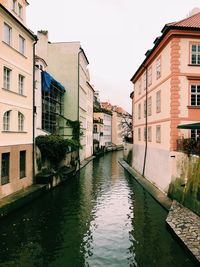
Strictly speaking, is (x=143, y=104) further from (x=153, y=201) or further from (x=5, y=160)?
(x=5, y=160)

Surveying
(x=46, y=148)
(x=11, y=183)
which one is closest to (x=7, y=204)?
(x=11, y=183)

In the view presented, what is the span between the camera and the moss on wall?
52.6 feet

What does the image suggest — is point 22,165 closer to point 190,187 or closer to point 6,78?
point 6,78

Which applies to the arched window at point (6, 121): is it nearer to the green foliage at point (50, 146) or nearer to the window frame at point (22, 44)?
the window frame at point (22, 44)

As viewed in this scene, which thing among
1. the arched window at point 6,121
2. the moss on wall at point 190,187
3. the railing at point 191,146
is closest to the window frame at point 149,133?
the railing at point 191,146

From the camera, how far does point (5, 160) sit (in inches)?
756

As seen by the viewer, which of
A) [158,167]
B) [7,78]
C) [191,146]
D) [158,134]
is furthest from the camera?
[158,134]

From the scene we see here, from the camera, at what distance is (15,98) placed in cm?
2064

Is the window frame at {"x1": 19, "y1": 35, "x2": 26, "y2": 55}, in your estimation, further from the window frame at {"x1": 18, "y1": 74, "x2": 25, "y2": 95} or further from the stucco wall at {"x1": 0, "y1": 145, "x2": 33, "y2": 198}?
the stucco wall at {"x1": 0, "y1": 145, "x2": 33, "y2": 198}

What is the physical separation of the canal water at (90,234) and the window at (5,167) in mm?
2244

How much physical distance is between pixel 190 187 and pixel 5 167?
11717 mm

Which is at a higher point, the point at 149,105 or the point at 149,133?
the point at 149,105

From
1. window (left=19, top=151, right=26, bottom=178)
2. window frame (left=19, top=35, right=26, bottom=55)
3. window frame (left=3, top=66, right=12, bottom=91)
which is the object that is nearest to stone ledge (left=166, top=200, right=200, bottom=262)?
window (left=19, top=151, right=26, bottom=178)

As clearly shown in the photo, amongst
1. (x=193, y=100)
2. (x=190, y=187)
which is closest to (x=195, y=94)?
Answer: (x=193, y=100)
